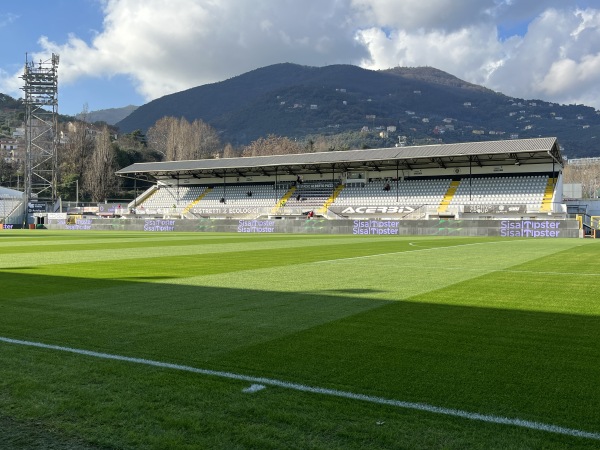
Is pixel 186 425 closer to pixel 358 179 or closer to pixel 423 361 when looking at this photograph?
pixel 423 361

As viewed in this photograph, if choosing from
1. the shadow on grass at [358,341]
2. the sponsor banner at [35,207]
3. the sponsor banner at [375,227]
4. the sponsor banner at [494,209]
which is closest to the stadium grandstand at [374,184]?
the sponsor banner at [494,209]

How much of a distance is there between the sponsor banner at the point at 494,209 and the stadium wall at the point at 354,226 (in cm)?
998

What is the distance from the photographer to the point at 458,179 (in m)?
56.0

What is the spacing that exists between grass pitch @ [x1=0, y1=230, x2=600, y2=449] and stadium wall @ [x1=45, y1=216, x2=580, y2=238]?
2842 cm

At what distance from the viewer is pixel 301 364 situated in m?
5.09

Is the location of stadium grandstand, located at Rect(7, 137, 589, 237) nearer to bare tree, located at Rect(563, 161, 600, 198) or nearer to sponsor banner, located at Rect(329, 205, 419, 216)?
sponsor banner, located at Rect(329, 205, 419, 216)

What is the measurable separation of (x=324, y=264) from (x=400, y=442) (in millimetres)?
12202

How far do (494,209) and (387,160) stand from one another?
12.4 meters

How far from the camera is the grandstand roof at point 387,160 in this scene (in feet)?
167

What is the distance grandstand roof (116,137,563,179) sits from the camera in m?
50.8

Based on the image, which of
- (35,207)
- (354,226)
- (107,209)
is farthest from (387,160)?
(35,207)

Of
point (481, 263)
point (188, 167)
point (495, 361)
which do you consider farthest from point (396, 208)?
point (495, 361)

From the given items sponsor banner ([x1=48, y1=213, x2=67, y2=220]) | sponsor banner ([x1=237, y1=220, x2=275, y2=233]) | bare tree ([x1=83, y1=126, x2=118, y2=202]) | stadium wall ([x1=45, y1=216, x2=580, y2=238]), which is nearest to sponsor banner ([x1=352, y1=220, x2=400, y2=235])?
stadium wall ([x1=45, y1=216, x2=580, y2=238])

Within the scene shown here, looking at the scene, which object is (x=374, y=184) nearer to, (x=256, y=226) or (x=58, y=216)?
(x=256, y=226)
